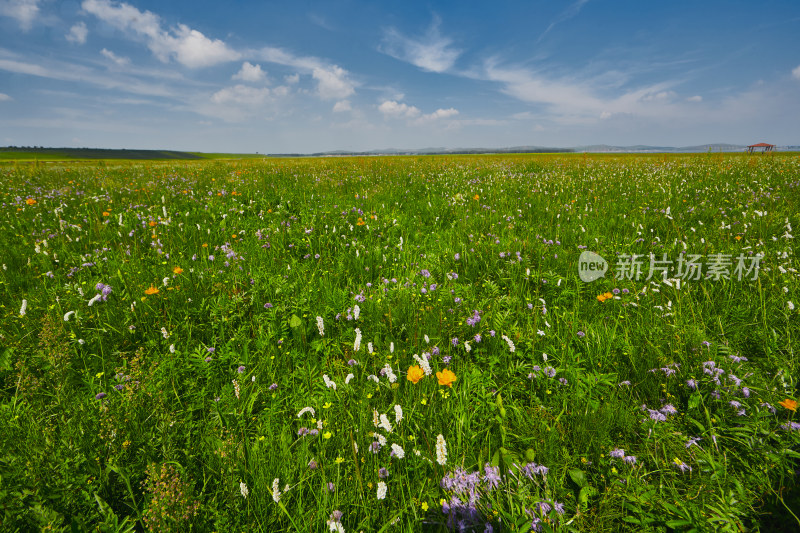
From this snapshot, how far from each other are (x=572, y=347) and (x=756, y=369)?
109 centimetres

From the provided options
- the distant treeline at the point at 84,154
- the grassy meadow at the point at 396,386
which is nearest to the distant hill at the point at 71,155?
the distant treeline at the point at 84,154

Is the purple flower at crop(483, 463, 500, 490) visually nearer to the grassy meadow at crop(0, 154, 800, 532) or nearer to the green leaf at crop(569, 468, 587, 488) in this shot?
the grassy meadow at crop(0, 154, 800, 532)

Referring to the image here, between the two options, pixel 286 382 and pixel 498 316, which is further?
pixel 498 316

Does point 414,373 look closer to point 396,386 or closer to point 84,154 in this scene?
point 396,386

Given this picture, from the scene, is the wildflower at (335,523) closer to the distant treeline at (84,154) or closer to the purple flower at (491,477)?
the purple flower at (491,477)

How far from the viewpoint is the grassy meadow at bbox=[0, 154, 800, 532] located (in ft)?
4.83

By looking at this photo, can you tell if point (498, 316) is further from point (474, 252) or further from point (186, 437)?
point (186, 437)


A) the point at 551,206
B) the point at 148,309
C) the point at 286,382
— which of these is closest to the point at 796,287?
the point at 551,206

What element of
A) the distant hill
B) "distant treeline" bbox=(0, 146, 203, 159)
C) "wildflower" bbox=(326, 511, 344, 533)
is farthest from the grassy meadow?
"distant treeline" bbox=(0, 146, 203, 159)

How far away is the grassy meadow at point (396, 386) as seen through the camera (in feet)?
4.83

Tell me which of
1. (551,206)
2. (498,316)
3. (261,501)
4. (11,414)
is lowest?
(261,501)

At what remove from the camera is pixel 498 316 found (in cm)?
270

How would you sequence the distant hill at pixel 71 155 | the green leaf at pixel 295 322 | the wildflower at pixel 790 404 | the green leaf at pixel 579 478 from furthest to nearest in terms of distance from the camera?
the distant hill at pixel 71 155 → the green leaf at pixel 295 322 → the wildflower at pixel 790 404 → the green leaf at pixel 579 478

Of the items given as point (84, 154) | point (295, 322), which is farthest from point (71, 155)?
point (295, 322)
